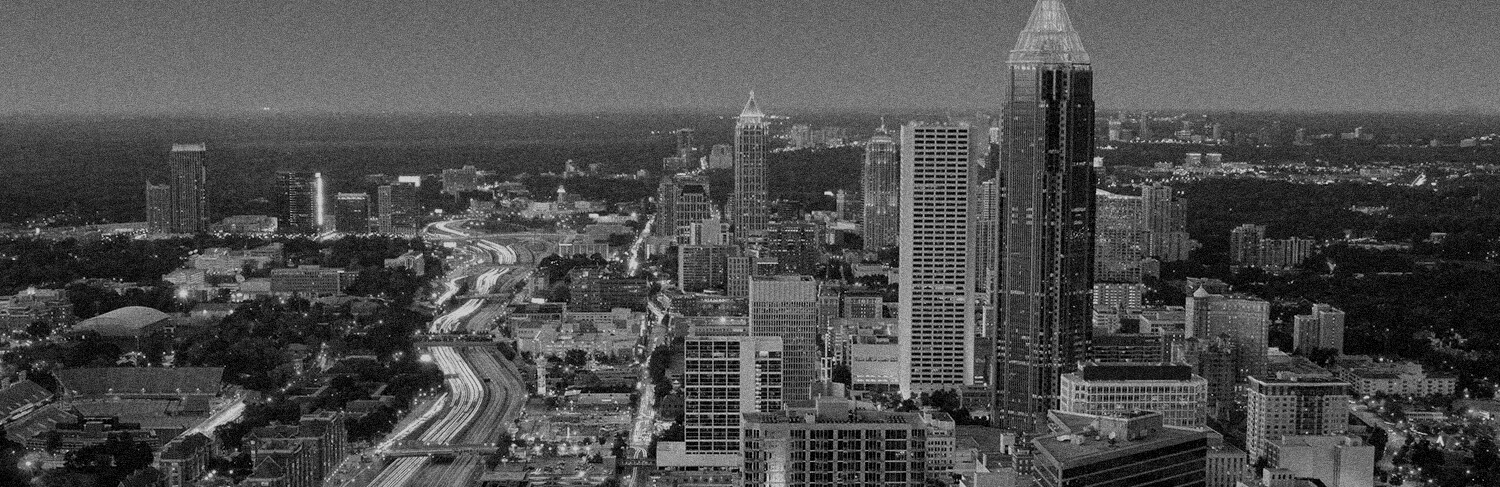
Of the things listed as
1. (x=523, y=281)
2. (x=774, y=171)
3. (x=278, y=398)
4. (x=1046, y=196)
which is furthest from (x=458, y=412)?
(x=774, y=171)

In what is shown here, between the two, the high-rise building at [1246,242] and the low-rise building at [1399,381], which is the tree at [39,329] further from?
the high-rise building at [1246,242]

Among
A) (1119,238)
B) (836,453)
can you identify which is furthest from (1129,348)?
(836,453)

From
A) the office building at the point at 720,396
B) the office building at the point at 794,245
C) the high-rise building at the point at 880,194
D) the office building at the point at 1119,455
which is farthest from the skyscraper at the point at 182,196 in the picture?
the office building at the point at 1119,455

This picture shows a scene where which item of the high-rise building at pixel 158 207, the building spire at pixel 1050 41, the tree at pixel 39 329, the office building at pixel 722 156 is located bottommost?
the tree at pixel 39 329

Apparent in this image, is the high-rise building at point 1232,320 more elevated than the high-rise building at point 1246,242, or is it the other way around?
the high-rise building at point 1246,242

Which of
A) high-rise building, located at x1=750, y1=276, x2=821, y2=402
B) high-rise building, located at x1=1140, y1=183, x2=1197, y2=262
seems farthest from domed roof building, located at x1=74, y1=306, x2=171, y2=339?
high-rise building, located at x1=1140, y1=183, x2=1197, y2=262

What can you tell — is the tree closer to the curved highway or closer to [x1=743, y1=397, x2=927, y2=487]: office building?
the curved highway
